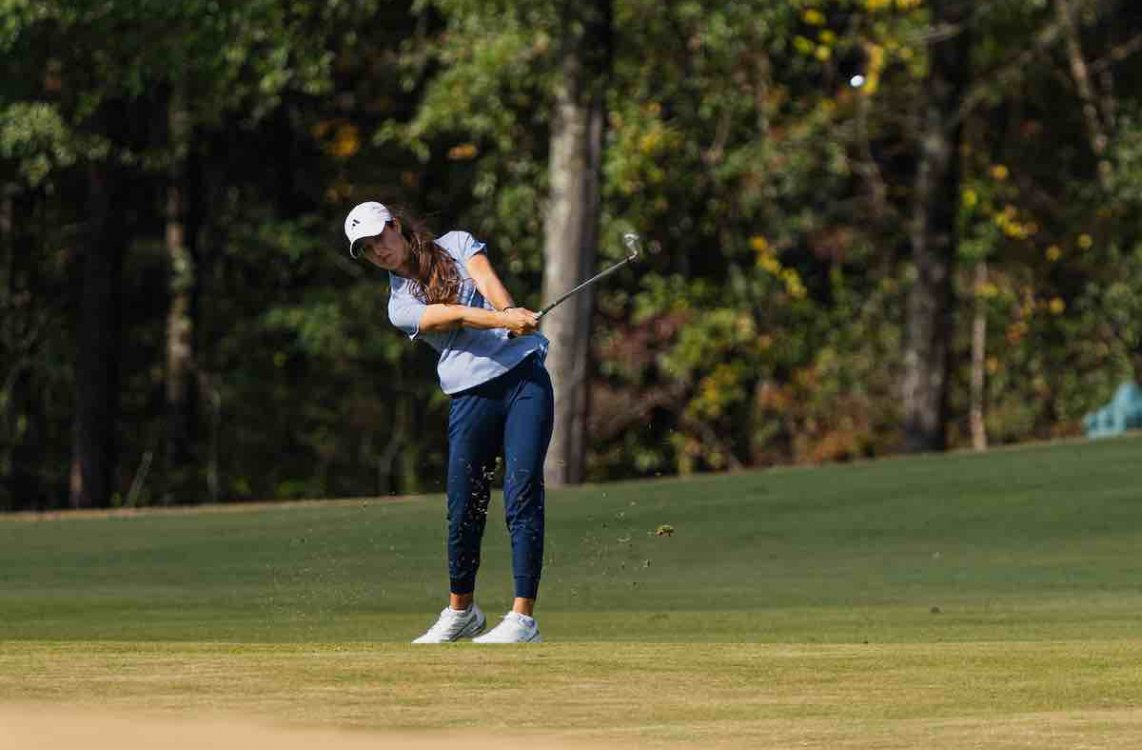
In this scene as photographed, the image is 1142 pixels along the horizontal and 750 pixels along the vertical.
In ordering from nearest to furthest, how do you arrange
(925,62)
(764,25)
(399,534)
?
(399,534) → (764,25) → (925,62)

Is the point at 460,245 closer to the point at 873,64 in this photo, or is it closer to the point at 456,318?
the point at 456,318

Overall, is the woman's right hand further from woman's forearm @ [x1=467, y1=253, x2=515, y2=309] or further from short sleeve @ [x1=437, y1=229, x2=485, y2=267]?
short sleeve @ [x1=437, y1=229, x2=485, y2=267]

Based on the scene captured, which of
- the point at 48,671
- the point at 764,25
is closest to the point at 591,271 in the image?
the point at 764,25

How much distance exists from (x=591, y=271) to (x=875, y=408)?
36.7 ft

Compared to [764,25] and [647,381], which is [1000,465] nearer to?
[764,25]

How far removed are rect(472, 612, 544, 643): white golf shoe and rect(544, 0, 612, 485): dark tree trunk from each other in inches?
737

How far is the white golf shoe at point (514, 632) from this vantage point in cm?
1241

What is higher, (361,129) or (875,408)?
(361,129)

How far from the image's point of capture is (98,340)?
42375 millimetres

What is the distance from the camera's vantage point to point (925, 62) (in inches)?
1542

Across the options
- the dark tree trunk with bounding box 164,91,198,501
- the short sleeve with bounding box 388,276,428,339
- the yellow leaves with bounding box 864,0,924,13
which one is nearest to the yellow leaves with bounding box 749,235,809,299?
the yellow leaves with bounding box 864,0,924,13

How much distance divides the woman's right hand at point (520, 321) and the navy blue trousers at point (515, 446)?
50 centimetres

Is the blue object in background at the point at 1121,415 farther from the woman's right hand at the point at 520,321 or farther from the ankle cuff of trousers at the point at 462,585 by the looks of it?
the woman's right hand at the point at 520,321

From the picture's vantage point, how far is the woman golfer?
1231cm
